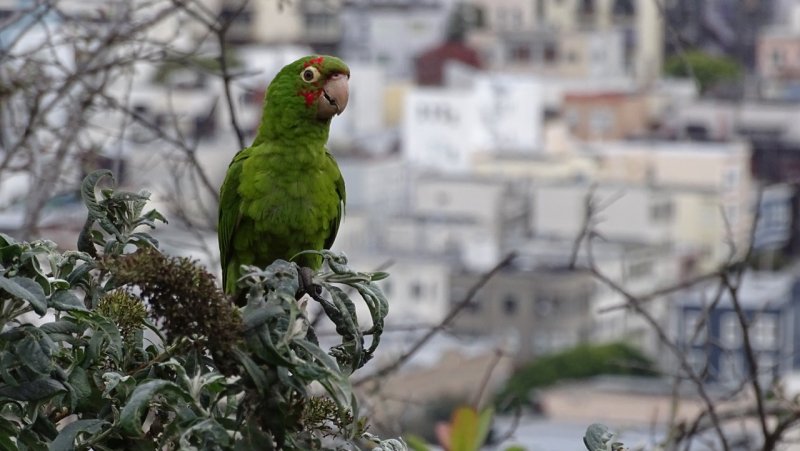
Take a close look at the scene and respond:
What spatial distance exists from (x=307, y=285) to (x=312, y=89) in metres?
1.15

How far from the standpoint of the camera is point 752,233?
4.57 m

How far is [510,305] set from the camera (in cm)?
4481

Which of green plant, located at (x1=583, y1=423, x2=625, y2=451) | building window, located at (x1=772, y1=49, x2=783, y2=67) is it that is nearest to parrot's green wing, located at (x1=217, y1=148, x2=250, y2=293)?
green plant, located at (x1=583, y1=423, x2=625, y2=451)

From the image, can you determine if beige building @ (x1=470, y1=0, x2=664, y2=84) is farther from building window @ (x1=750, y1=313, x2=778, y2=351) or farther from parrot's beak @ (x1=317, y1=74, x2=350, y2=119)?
parrot's beak @ (x1=317, y1=74, x2=350, y2=119)

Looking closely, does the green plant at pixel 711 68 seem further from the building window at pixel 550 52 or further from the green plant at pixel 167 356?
the green plant at pixel 167 356

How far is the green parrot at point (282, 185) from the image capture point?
3.52m

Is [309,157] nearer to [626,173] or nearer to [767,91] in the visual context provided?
[626,173]

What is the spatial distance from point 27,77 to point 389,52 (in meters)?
61.2

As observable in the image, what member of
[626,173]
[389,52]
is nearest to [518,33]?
[389,52]

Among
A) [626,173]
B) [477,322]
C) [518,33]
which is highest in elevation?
[518,33]

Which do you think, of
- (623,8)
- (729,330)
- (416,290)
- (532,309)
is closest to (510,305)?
(532,309)

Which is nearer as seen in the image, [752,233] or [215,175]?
[752,233]

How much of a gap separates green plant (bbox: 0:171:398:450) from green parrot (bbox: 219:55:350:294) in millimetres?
1310

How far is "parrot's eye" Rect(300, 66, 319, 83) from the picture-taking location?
3.38 m
